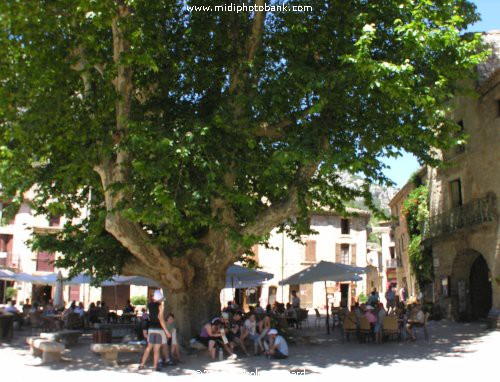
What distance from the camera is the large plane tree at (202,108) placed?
11.5 m

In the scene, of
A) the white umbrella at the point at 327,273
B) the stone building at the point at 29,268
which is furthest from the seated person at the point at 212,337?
the stone building at the point at 29,268

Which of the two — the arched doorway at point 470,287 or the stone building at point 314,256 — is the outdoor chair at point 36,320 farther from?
the stone building at point 314,256

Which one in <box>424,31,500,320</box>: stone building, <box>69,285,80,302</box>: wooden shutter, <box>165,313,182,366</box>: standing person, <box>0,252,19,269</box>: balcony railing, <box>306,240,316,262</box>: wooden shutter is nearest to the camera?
<box>165,313,182,366</box>: standing person

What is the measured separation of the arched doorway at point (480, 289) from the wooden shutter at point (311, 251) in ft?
63.1

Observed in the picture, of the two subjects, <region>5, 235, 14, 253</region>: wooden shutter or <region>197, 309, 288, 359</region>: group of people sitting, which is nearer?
<region>197, 309, 288, 359</region>: group of people sitting

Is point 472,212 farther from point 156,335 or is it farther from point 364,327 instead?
point 156,335

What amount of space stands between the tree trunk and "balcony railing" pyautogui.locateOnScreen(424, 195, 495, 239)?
36.3 feet

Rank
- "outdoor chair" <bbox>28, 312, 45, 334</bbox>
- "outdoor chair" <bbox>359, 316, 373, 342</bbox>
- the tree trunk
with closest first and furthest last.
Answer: the tree trunk, "outdoor chair" <bbox>359, 316, 373, 342</bbox>, "outdoor chair" <bbox>28, 312, 45, 334</bbox>

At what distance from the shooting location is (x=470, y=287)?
22359 mm

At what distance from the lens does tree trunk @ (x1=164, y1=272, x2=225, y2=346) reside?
1412 cm

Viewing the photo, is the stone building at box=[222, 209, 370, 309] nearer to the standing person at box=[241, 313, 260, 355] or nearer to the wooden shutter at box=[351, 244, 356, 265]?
the wooden shutter at box=[351, 244, 356, 265]

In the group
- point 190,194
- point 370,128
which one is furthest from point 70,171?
point 370,128

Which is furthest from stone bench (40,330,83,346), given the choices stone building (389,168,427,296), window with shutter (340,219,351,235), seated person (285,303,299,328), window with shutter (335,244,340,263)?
window with shutter (340,219,351,235)

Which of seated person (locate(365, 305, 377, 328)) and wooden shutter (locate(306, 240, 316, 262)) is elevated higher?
wooden shutter (locate(306, 240, 316, 262))
